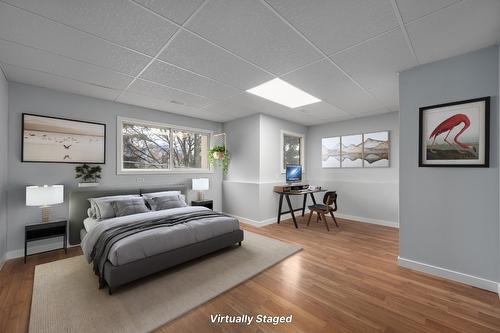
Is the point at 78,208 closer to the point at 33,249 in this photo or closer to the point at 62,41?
the point at 33,249

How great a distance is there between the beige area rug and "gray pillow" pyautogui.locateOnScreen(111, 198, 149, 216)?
0.83m

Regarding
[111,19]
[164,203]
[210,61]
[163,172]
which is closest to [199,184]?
[163,172]

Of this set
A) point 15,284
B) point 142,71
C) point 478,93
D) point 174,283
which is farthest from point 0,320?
point 478,93

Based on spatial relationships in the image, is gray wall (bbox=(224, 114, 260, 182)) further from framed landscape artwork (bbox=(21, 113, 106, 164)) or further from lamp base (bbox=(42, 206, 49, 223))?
lamp base (bbox=(42, 206, 49, 223))

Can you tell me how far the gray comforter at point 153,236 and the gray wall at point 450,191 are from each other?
2.63 meters

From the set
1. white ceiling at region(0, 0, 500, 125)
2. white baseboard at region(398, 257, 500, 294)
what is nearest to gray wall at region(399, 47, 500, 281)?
white baseboard at region(398, 257, 500, 294)

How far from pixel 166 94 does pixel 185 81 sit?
0.75 metres

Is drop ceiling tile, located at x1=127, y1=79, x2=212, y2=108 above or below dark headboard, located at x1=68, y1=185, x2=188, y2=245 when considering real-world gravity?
above

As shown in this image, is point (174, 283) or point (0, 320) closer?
point (0, 320)

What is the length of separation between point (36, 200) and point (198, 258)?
2443mm

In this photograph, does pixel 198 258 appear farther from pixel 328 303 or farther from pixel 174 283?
pixel 328 303

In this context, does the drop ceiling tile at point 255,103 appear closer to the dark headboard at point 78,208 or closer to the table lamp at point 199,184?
the table lamp at point 199,184

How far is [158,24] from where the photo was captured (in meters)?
1.91

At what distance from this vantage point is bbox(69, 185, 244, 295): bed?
2299 millimetres
